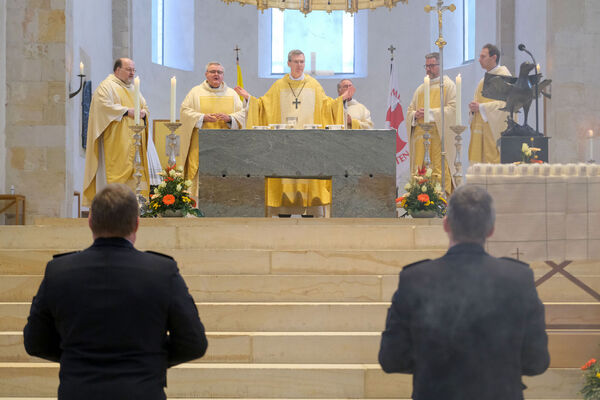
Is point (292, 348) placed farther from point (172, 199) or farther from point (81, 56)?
point (81, 56)

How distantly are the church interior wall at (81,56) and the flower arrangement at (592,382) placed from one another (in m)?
8.38

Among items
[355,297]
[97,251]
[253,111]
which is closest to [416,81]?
[253,111]

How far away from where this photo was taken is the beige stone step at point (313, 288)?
6.12m

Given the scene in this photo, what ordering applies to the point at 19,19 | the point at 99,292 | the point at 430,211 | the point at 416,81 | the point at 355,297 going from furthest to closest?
the point at 416,81 → the point at 19,19 → the point at 430,211 → the point at 355,297 → the point at 99,292

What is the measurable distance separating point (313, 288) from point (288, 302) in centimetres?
22

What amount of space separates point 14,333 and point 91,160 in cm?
504

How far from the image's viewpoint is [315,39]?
1845 centimetres

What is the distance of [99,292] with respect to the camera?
8.72ft

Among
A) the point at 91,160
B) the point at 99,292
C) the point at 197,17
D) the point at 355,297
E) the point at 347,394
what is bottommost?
the point at 347,394

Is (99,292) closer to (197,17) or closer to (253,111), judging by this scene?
(253,111)

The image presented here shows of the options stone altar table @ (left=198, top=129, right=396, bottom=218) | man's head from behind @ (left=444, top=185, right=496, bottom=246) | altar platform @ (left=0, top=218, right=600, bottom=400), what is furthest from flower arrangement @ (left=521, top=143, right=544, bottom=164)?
man's head from behind @ (left=444, top=185, right=496, bottom=246)

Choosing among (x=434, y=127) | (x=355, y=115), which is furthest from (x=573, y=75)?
(x=355, y=115)

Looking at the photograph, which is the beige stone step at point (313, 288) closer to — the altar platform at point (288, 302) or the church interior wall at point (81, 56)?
the altar platform at point (288, 302)

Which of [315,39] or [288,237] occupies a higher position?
[315,39]
